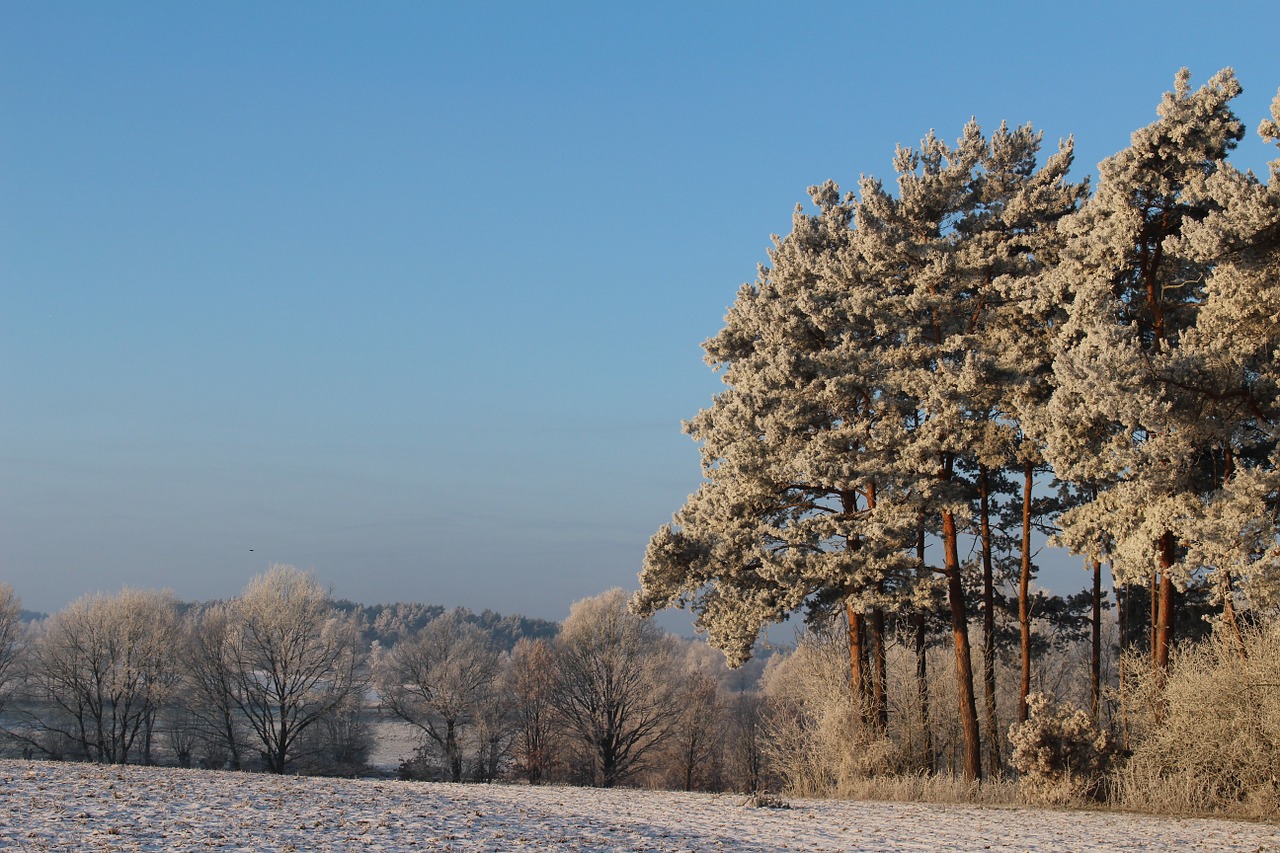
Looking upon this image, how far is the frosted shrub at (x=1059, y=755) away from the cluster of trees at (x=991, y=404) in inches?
82.3

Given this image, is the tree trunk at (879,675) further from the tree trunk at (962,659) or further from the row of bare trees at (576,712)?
the row of bare trees at (576,712)

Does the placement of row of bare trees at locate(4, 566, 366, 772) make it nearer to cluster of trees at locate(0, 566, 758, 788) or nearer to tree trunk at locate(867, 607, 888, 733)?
cluster of trees at locate(0, 566, 758, 788)

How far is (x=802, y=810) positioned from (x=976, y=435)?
948cm

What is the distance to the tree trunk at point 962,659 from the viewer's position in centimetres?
2047

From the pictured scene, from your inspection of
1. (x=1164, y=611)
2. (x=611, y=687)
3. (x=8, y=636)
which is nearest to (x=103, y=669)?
(x=8, y=636)

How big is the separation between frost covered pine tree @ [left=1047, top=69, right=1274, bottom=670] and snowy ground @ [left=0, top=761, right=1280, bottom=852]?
5.30 metres

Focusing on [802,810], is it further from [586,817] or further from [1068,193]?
[1068,193]

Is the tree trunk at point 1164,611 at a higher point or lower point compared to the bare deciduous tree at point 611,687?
higher

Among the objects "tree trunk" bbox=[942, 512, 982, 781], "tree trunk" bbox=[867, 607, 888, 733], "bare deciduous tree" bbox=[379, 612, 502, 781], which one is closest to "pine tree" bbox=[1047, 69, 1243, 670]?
"tree trunk" bbox=[942, 512, 982, 781]

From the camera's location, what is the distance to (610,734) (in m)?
56.5

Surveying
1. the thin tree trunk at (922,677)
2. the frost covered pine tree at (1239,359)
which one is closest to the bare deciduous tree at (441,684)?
the thin tree trunk at (922,677)

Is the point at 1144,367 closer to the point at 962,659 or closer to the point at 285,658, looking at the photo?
the point at 962,659

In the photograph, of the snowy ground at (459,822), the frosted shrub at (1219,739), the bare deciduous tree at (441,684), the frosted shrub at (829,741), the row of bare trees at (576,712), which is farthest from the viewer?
the bare deciduous tree at (441,684)

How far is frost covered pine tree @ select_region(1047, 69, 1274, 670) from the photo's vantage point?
15461 mm
